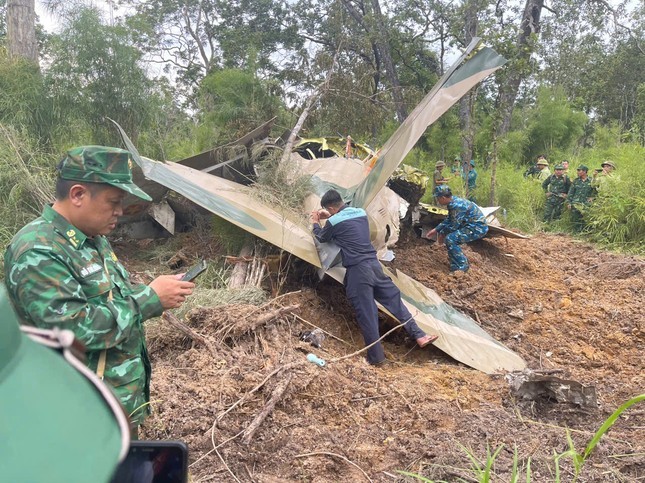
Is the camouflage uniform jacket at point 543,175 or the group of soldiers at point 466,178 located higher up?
the camouflage uniform jacket at point 543,175

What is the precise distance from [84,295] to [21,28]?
862cm

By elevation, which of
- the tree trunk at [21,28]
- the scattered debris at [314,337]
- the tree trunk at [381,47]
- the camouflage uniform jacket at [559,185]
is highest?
the tree trunk at [381,47]

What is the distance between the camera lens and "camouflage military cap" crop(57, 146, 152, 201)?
5.39 ft

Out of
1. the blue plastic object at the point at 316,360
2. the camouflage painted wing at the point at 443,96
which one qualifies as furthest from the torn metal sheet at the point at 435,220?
the blue plastic object at the point at 316,360

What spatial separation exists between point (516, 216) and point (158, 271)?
305 inches

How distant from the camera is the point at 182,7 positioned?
22406mm

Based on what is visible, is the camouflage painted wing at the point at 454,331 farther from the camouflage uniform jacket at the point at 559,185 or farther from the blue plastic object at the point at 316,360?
the camouflage uniform jacket at the point at 559,185

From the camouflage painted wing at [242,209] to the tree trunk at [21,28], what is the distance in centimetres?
468

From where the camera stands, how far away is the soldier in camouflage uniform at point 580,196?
9.39 m

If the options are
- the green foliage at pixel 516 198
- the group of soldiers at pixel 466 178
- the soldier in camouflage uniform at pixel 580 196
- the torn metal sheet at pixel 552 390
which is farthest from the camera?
the green foliage at pixel 516 198

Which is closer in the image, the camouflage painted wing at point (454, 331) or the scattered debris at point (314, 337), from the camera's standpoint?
the scattered debris at point (314, 337)

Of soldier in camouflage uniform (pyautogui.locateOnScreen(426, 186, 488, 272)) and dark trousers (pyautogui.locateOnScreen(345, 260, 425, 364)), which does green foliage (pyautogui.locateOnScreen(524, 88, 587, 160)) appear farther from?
dark trousers (pyautogui.locateOnScreen(345, 260, 425, 364))

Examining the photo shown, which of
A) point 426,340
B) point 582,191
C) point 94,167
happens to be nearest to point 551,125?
point 582,191

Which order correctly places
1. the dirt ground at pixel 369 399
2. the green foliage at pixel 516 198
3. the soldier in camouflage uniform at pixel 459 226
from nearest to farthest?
the dirt ground at pixel 369 399 < the soldier in camouflage uniform at pixel 459 226 < the green foliage at pixel 516 198
